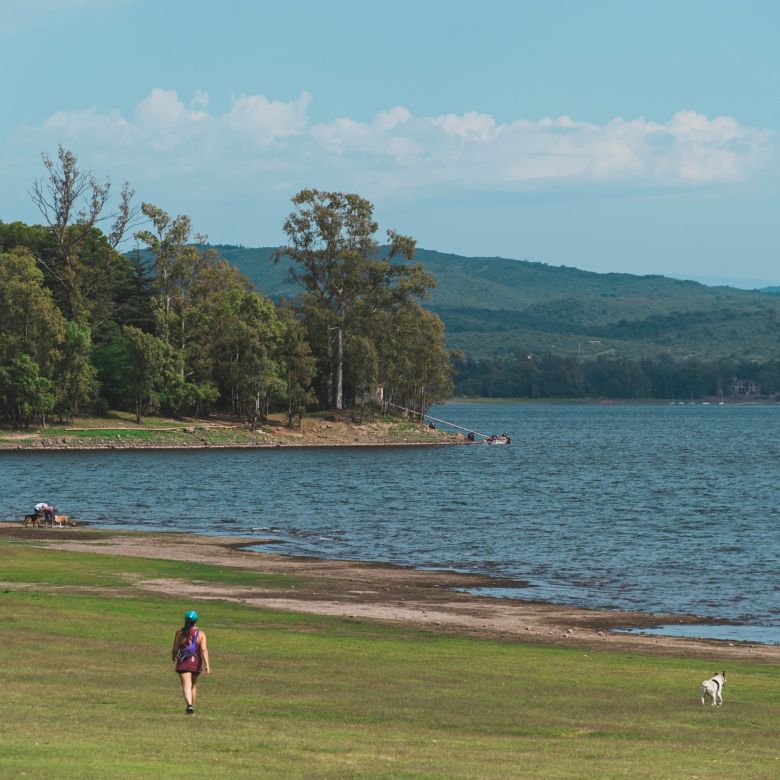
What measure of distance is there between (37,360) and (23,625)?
317 feet

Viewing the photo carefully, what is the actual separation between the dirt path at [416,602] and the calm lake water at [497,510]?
2.14 metres

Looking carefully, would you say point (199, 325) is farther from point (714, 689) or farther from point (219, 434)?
point (714, 689)

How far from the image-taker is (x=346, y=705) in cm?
2088

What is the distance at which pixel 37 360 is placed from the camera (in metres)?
120

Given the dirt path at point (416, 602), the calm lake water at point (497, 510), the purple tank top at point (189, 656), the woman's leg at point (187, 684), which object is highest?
the purple tank top at point (189, 656)

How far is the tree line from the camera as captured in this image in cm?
12256

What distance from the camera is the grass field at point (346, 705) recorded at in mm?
16547

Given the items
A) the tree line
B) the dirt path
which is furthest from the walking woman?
the tree line

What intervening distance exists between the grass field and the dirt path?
7.24 feet

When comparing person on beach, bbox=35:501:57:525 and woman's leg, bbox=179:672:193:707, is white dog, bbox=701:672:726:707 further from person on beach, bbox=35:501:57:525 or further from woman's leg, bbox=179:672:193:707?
person on beach, bbox=35:501:57:525

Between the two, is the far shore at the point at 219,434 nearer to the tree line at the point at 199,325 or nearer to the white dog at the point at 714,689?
the tree line at the point at 199,325

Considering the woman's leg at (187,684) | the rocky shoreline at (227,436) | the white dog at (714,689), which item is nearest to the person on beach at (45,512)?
the woman's leg at (187,684)

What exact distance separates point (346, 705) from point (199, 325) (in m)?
117

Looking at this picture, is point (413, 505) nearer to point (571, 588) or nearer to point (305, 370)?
point (571, 588)
